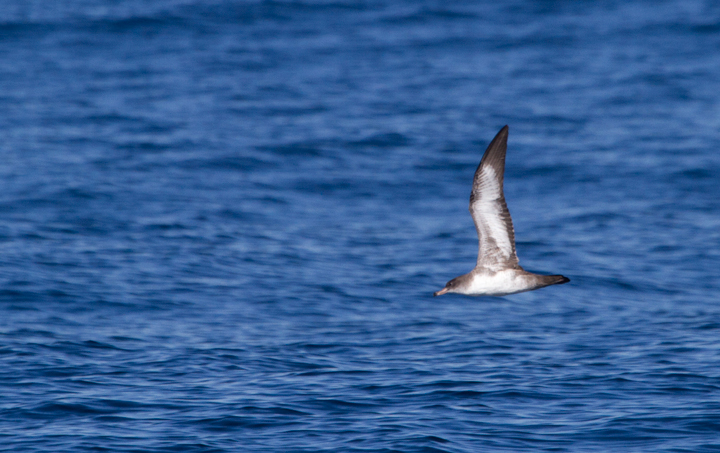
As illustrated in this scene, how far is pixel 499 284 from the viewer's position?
10047 mm

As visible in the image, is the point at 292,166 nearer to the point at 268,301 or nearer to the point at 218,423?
the point at 268,301

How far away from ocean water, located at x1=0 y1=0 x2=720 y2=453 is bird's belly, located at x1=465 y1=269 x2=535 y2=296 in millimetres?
1545

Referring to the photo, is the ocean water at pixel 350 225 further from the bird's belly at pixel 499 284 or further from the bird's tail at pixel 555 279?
the bird's tail at pixel 555 279

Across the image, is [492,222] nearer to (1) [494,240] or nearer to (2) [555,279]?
(1) [494,240]

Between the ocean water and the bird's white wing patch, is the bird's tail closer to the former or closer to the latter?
the bird's white wing patch

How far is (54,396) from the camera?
10797 mm

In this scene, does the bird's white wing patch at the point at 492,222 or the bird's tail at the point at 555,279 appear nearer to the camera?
the bird's tail at the point at 555,279

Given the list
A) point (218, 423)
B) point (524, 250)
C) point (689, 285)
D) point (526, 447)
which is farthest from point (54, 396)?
point (689, 285)

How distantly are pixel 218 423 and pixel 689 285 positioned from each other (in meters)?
9.38

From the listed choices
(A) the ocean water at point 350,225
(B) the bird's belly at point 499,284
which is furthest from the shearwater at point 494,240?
(A) the ocean water at point 350,225

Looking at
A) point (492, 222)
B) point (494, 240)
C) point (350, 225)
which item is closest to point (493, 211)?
point (492, 222)

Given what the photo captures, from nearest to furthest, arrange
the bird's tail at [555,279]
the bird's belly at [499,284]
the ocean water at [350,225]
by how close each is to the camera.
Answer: the bird's tail at [555,279], the bird's belly at [499,284], the ocean water at [350,225]

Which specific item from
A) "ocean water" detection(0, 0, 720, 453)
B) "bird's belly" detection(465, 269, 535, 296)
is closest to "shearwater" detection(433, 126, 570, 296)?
"bird's belly" detection(465, 269, 535, 296)

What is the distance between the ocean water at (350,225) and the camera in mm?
10633
